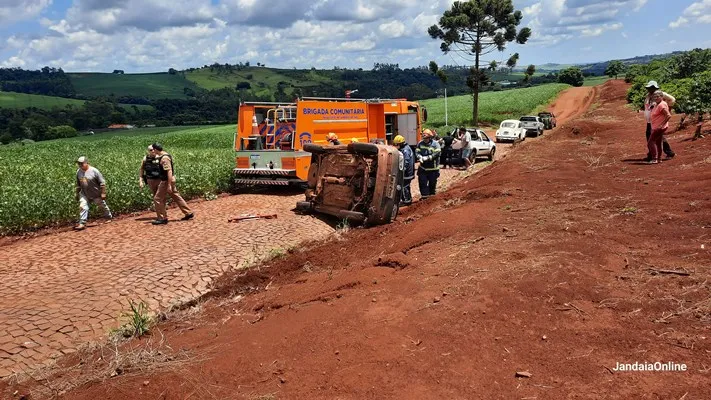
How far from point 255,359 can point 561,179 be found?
8328 millimetres

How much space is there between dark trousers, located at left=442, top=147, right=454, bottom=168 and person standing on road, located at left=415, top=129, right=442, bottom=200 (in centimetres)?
623

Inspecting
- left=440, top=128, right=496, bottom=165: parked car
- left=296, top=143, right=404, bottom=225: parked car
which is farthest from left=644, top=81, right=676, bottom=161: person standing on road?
left=440, top=128, right=496, bottom=165: parked car

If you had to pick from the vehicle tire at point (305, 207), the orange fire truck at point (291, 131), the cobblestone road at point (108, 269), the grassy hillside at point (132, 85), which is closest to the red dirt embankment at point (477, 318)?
the cobblestone road at point (108, 269)

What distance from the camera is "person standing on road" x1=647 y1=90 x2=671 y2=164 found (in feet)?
34.3

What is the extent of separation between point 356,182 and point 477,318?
21.5 ft

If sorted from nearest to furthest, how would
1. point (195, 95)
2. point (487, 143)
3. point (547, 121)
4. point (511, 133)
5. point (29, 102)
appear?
point (487, 143) < point (511, 133) < point (547, 121) < point (29, 102) < point (195, 95)

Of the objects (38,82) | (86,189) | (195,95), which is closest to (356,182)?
(86,189)

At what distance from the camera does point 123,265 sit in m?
8.13

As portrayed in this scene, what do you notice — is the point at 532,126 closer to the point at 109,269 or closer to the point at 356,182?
the point at 356,182

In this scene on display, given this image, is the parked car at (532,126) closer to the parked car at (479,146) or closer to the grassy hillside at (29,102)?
the parked car at (479,146)

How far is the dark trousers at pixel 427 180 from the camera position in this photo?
12102 mm

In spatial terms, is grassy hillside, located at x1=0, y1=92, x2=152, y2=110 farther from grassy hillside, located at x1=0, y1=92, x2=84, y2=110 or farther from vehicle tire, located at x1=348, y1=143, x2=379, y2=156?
vehicle tire, located at x1=348, y1=143, x2=379, y2=156

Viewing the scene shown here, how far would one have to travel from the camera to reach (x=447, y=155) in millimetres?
18312

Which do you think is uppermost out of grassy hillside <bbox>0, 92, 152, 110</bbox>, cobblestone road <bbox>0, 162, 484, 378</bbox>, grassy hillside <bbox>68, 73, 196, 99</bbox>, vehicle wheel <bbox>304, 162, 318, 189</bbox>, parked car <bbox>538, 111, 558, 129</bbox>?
grassy hillside <bbox>68, 73, 196, 99</bbox>
